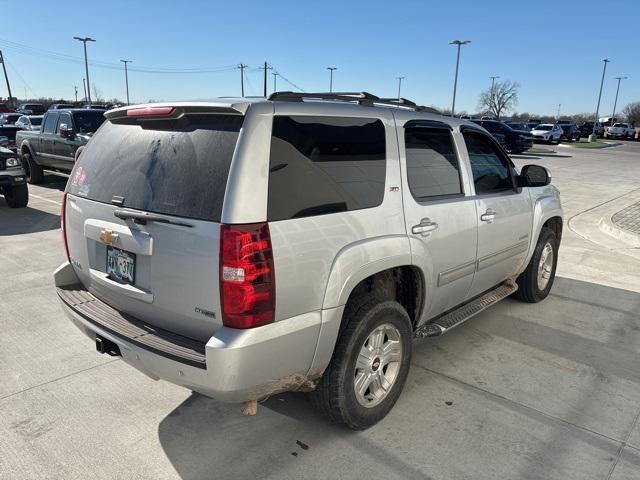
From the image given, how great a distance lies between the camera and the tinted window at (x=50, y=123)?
470 inches

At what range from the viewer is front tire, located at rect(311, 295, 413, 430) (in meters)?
2.70

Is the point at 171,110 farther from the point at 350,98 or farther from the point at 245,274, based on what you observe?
the point at 350,98

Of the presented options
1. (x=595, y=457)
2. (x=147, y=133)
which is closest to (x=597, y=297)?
(x=595, y=457)

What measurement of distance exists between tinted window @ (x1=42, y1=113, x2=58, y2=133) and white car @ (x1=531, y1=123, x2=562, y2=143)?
3372 cm

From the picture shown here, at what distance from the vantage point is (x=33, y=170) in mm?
12961

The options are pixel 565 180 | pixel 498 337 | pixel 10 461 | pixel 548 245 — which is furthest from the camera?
pixel 565 180

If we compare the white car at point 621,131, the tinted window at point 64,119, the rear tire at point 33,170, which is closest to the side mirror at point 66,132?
the tinted window at point 64,119

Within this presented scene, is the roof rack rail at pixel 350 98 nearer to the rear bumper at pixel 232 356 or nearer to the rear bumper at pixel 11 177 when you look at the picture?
the rear bumper at pixel 232 356

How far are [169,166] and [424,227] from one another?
159 centimetres

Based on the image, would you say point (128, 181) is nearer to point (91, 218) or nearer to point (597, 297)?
point (91, 218)

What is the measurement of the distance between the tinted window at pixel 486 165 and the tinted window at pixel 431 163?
1.01 ft

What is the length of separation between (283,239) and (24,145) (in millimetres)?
13349

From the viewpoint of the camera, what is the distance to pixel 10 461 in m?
2.59

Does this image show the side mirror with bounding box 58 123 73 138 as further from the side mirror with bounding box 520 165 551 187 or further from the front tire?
the front tire
